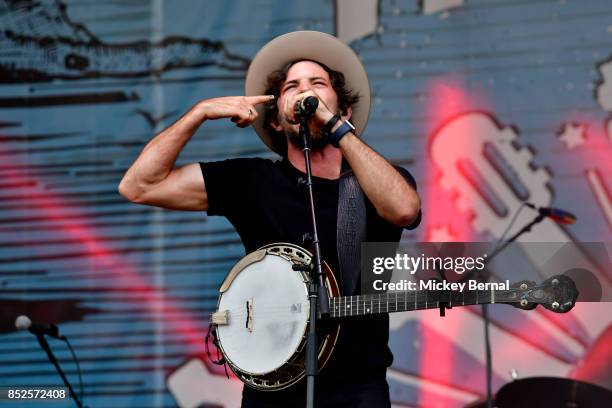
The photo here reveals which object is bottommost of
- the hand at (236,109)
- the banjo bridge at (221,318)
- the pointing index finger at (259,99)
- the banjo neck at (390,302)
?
the banjo bridge at (221,318)

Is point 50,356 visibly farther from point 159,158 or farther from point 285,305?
point 285,305

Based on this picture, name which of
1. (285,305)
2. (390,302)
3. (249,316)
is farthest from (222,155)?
(390,302)

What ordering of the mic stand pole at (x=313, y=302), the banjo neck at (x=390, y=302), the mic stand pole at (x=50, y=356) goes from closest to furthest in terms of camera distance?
the mic stand pole at (x=313, y=302) < the banjo neck at (x=390, y=302) < the mic stand pole at (x=50, y=356)

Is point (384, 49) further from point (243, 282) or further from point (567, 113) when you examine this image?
point (243, 282)

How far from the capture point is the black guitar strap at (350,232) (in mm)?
3381

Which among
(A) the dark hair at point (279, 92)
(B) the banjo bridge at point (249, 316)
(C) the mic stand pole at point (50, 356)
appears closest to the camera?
(B) the banjo bridge at point (249, 316)

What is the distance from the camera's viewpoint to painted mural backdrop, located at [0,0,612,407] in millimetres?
4875

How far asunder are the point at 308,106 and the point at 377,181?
1.17 ft

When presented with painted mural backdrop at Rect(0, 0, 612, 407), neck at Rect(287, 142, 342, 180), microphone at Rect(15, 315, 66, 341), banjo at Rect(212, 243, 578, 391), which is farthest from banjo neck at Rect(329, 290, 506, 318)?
microphone at Rect(15, 315, 66, 341)

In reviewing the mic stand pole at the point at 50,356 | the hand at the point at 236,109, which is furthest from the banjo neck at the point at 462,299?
the mic stand pole at the point at 50,356

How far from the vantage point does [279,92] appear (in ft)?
12.5

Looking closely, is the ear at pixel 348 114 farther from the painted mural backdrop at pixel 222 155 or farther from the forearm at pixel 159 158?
the painted mural backdrop at pixel 222 155

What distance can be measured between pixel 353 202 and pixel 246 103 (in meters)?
0.49

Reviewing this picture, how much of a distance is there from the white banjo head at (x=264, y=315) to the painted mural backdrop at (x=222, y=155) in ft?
5.25
